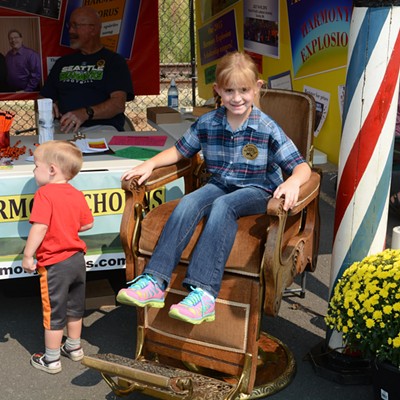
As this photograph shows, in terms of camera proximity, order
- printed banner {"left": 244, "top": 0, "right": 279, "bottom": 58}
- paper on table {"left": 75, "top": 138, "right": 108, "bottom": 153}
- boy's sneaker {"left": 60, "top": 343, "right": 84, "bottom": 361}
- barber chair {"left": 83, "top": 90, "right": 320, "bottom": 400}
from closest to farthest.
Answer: barber chair {"left": 83, "top": 90, "right": 320, "bottom": 400} → boy's sneaker {"left": 60, "top": 343, "right": 84, "bottom": 361} → paper on table {"left": 75, "top": 138, "right": 108, "bottom": 153} → printed banner {"left": 244, "top": 0, "right": 279, "bottom": 58}

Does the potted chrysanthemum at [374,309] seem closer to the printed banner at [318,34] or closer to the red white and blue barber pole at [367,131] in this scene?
the red white and blue barber pole at [367,131]

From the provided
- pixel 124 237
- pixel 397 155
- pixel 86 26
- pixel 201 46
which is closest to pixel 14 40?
pixel 86 26

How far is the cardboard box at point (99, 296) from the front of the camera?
4.49 meters

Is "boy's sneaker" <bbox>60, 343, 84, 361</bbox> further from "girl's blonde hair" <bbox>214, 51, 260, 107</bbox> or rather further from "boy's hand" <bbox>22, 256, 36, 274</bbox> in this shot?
"girl's blonde hair" <bbox>214, 51, 260, 107</bbox>

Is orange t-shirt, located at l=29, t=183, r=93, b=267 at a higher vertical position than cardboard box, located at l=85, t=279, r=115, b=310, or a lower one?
higher

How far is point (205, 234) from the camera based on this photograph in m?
3.40

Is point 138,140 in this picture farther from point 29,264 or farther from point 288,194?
point 288,194

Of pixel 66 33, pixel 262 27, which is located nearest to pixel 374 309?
pixel 262 27

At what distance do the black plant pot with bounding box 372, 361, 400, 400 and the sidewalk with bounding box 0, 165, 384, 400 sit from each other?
0.26 m

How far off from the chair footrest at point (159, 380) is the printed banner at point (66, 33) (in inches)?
184

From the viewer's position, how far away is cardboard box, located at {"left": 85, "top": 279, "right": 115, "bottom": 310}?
4.49 meters

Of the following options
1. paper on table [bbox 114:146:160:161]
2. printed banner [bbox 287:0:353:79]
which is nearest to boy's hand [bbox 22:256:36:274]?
paper on table [bbox 114:146:160:161]

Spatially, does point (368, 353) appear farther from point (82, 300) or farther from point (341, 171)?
point (82, 300)

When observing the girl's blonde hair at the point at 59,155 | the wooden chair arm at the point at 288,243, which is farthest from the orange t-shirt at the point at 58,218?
the wooden chair arm at the point at 288,243
